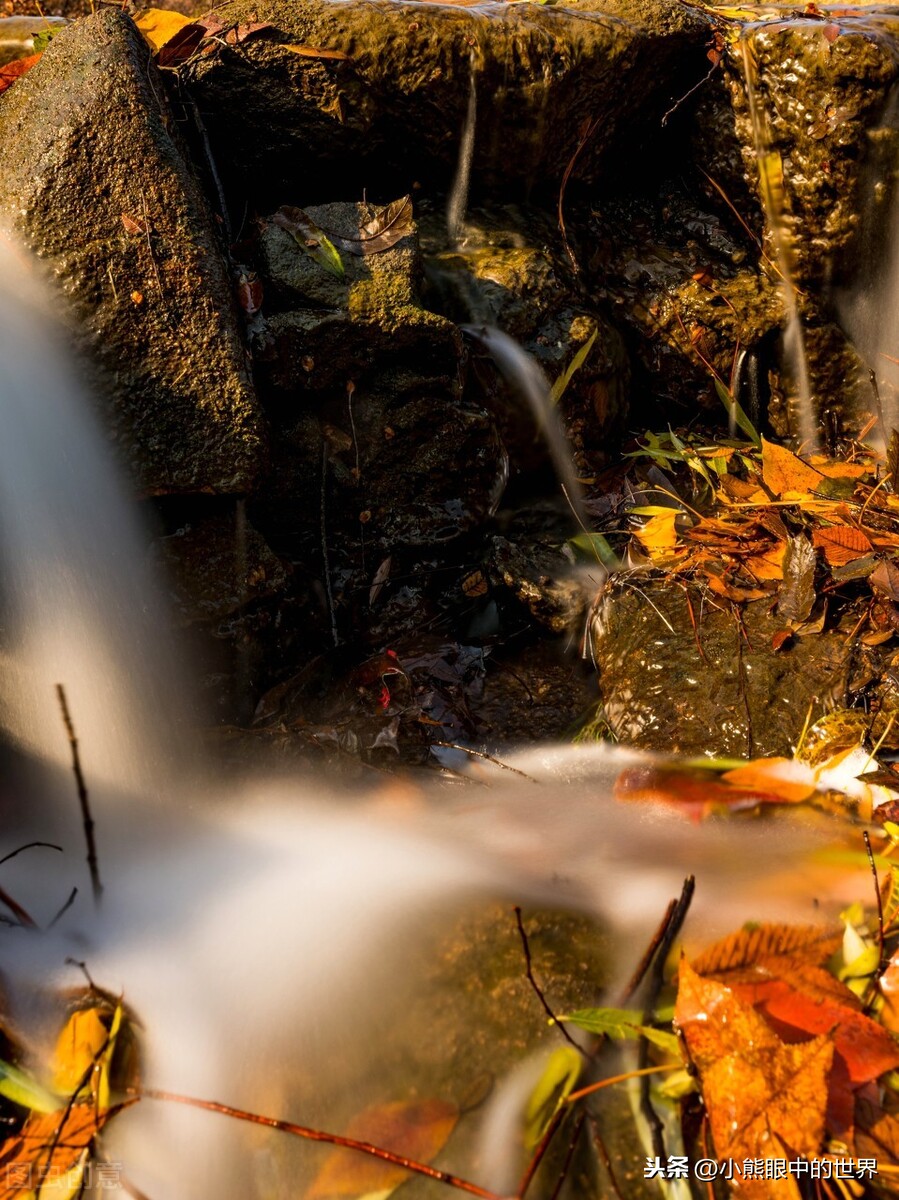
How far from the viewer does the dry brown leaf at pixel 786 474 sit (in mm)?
3510

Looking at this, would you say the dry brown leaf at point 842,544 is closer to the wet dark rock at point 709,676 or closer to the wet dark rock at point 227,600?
the wet dark rock at point 709,676

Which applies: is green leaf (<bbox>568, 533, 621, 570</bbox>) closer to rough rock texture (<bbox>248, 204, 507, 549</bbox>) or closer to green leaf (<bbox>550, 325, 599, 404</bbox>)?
rough rock texture (<bbox>248, 204, 507, 549</bbox>)

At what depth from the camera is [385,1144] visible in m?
1.59

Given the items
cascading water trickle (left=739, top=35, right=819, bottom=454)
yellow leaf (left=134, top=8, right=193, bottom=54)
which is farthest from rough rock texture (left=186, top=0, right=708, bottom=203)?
cascading water trickle (left=739, top=35, right=819, bottom=454)

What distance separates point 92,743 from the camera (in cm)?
262

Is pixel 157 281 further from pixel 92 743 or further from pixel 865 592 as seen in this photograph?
pixel 865 592

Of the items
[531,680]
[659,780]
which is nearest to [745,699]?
[659,780]

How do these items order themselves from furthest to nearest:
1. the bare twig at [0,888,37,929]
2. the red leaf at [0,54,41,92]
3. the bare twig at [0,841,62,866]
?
the red leaf at [0,54,41,92] < the bare twig at [0,841,62,866] < the bare twig at [0,888,37,929]

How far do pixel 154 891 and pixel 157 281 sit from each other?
1.89m

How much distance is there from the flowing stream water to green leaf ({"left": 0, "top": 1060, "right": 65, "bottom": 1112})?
11 cm

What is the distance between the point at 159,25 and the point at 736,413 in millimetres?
3145

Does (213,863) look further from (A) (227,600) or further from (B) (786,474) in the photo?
(B) (786,474)

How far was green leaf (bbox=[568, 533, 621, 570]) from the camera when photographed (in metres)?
3.55

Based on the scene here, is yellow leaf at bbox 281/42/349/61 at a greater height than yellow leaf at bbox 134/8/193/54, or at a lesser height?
lesser
